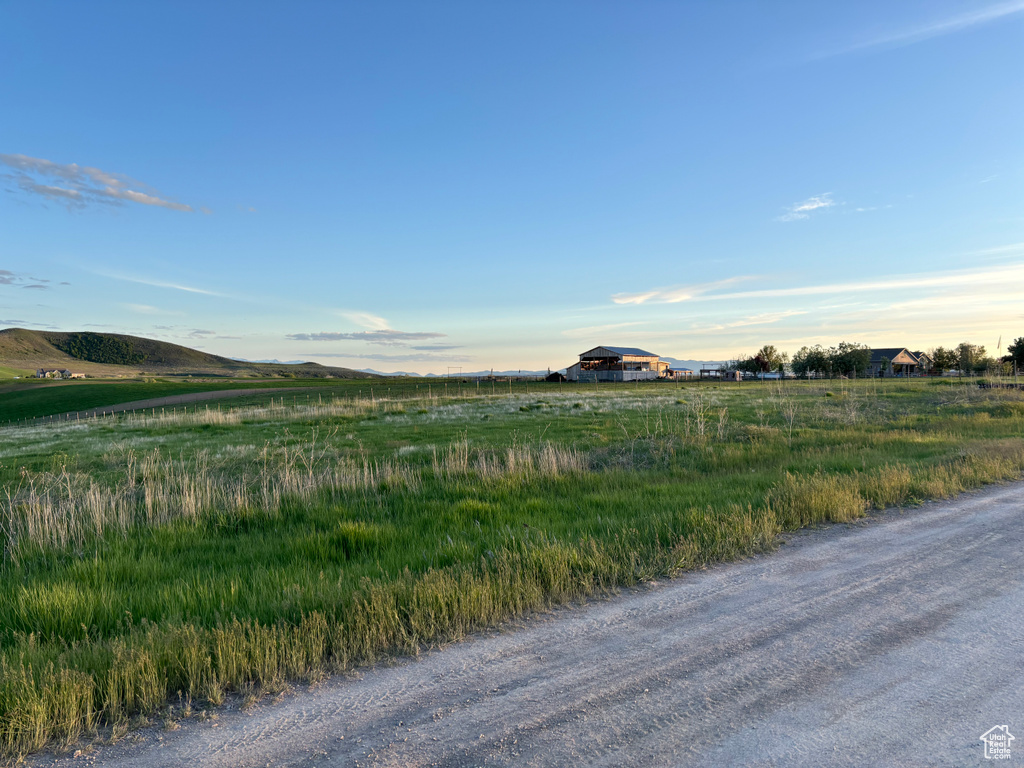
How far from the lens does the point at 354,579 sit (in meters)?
6.36

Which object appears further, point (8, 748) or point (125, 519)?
point (125, 519)

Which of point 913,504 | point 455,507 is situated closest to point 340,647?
point 455,507

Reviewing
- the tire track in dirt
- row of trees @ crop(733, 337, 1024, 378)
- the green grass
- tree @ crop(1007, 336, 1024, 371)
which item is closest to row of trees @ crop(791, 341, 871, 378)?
row of trees @ crop(733, 337, 1024, 378)

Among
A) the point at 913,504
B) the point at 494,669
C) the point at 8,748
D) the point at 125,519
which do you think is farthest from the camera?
the point at 913,504

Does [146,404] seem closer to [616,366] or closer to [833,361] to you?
[616,366]

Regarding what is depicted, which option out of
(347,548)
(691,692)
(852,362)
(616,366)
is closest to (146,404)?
(347,548)

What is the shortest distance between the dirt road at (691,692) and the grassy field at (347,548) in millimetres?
469

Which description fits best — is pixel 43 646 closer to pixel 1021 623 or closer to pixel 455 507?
pixel 455 507

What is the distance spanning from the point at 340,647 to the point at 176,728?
4.21 ft

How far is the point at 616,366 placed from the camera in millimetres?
116875

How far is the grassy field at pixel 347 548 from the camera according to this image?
14.4 ft

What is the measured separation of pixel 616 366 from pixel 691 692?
114942 mm

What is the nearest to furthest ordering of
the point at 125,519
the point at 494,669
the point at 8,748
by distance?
the point at 8,748 → the point at 494,669 → the point at 125,519

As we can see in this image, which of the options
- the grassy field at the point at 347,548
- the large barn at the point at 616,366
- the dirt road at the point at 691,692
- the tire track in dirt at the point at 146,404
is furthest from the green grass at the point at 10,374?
the dirt road at the point at 691,692
